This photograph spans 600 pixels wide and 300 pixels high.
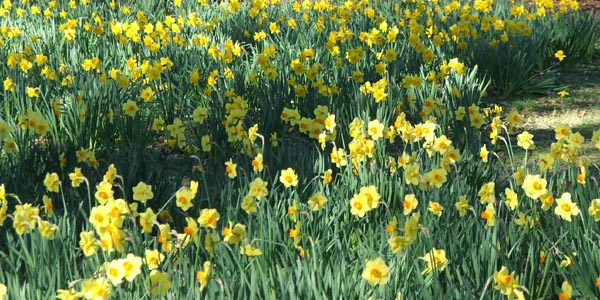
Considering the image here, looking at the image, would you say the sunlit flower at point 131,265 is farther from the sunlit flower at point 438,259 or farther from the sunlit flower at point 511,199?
the sunlit flower at point 511,199

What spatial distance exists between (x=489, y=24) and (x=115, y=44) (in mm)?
2273

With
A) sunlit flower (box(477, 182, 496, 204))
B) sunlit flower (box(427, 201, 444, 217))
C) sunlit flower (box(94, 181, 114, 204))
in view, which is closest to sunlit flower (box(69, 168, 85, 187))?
sunlit flower (box(94, 181, 114, 204))

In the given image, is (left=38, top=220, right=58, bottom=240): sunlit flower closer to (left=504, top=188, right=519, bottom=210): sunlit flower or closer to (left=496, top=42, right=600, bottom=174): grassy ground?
(left=504, top=188, right=519, bottom=210): sunlit flower

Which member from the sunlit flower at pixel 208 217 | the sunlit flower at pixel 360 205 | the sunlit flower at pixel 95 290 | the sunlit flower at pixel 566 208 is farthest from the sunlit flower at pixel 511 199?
the sunlit flower at pixel 95 290

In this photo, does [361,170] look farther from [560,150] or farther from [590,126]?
[590,126]

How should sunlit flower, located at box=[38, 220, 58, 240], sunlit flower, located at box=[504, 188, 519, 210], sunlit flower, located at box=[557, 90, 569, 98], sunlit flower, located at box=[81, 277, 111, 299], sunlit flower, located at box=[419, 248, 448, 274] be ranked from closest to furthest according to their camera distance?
sunlit flower, located at box=[81, 277, 111, 299] < sunlit flower, located at box=[419, 248, 448, 274] < sunlit flower, located at box=[38, 220, 58, 240] < sunlit flower, located at box=[504, 188, 519, 210] < sunlit flower, located at box=[557, 90, 569, 98]

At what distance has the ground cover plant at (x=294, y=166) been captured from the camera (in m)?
2.25

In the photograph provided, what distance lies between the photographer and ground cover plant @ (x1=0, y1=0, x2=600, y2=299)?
225 centimetres

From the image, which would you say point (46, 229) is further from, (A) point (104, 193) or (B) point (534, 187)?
(B) point (534, 187)

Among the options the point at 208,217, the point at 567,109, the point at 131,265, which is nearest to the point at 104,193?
the point at 208,217

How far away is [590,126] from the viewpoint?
4828mm

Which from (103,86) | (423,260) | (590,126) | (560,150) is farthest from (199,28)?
(423,260)

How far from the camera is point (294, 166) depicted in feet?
11.1

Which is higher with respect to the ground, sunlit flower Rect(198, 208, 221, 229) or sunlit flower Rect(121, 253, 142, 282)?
sunlit flower Rect(121, 253, 142, 282)
